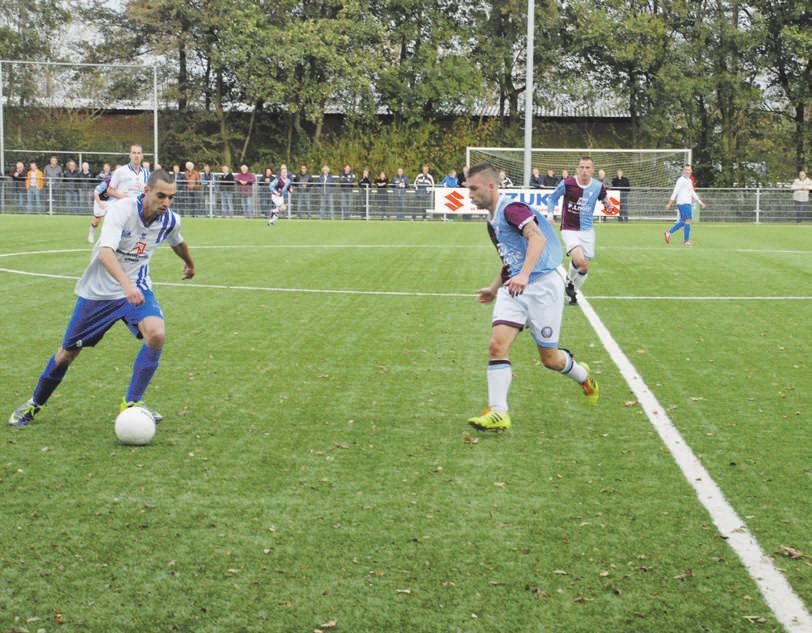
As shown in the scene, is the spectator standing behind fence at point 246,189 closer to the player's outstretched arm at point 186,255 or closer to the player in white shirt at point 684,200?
the player in white shirt at point 684,200

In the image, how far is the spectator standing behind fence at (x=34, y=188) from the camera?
3814 centimetres

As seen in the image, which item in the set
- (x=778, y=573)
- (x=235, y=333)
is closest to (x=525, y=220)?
(x=778, y=573)

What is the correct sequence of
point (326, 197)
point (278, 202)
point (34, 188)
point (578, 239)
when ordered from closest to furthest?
point (578, 239) → point (278, 202) → point (326, 197) → point (34, 188)

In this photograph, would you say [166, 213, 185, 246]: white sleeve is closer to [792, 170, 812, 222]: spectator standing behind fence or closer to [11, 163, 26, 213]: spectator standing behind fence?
[11, 163, 26, 213]: spectator standing behind fence

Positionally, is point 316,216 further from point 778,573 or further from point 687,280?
point 778,573

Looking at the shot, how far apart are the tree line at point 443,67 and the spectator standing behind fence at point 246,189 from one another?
9.66 m

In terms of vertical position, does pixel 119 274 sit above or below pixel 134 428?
above

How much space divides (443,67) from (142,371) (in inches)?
1706

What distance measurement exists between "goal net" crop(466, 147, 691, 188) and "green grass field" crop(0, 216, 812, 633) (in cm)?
2972

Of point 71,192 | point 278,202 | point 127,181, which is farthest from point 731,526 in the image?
point 71,192

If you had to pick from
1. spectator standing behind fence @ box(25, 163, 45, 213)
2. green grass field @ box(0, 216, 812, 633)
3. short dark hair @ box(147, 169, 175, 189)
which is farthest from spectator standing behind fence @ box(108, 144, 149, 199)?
spectator standing behind fence @ box(25, 163, 45, 213)

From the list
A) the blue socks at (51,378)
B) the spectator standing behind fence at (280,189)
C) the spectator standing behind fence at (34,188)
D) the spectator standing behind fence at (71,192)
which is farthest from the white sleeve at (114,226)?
the spectator standing behind fence at (34,188)

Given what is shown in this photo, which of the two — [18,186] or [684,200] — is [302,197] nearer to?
[18,186]

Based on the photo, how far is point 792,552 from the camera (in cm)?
502
